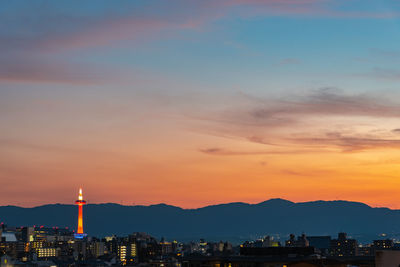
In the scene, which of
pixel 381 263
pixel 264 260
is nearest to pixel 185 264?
pixel 264 260

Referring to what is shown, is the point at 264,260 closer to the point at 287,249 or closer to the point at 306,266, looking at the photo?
the point at 287,249

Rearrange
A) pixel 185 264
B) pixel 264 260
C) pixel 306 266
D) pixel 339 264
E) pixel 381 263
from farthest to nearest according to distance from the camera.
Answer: pixel 185 264, pixel 264 260, pixel 339 264, pixel 306 266, pixel 381 263

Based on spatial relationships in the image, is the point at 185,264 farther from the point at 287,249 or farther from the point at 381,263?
the point at 381,263

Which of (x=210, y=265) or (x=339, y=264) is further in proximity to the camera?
(x=210, y=265)

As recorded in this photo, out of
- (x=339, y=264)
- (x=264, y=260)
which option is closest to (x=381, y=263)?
(x=339, y=264)

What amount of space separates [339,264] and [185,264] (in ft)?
106

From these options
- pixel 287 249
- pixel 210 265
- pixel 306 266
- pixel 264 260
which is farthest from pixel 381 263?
pixel 287 249

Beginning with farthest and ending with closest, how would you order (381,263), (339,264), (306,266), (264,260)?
(264,260) < (339,264) < (306,266) < (381,263)

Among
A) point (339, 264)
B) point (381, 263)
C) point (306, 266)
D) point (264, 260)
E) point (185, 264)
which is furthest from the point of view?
point (185, 264)

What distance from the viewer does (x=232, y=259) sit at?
433 ft

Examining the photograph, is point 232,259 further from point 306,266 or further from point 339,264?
point 306,266

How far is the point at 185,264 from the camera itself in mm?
138625

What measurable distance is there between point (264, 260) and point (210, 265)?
11147mm

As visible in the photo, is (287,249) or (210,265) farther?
(287,249)
